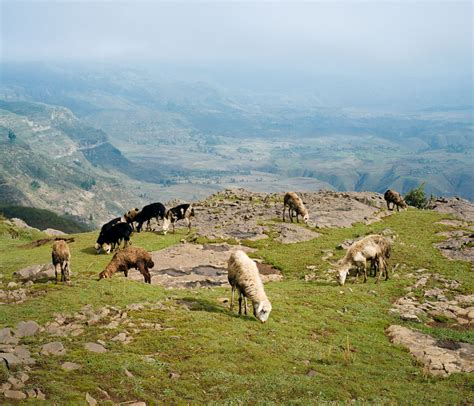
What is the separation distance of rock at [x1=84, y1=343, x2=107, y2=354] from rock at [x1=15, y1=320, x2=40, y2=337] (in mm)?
2605

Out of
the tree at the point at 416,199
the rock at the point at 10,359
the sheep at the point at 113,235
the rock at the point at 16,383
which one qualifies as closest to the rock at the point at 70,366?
the rock at the point at 10,359

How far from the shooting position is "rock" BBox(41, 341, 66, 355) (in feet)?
50.2

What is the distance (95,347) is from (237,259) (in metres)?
8.52

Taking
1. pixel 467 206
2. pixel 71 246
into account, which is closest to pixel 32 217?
pixel 71 246

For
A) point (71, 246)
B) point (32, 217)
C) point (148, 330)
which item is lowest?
point (32, 217)

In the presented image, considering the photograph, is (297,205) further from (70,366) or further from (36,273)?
(70,366)

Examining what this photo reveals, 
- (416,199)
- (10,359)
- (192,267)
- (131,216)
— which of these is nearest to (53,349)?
(10,359)

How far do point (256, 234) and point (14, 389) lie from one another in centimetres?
3165

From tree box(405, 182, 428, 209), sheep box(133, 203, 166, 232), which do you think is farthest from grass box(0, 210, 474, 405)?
tree box(405, 182, 428, 209)

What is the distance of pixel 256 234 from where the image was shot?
42938 millimetres

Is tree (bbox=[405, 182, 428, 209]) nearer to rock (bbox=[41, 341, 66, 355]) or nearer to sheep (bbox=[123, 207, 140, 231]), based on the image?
sheep (bbox=[123, 207, 140, 231])

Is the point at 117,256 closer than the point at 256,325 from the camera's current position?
No

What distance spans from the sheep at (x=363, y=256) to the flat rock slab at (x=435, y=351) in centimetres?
688

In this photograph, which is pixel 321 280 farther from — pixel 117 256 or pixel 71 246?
pixel 71 246
